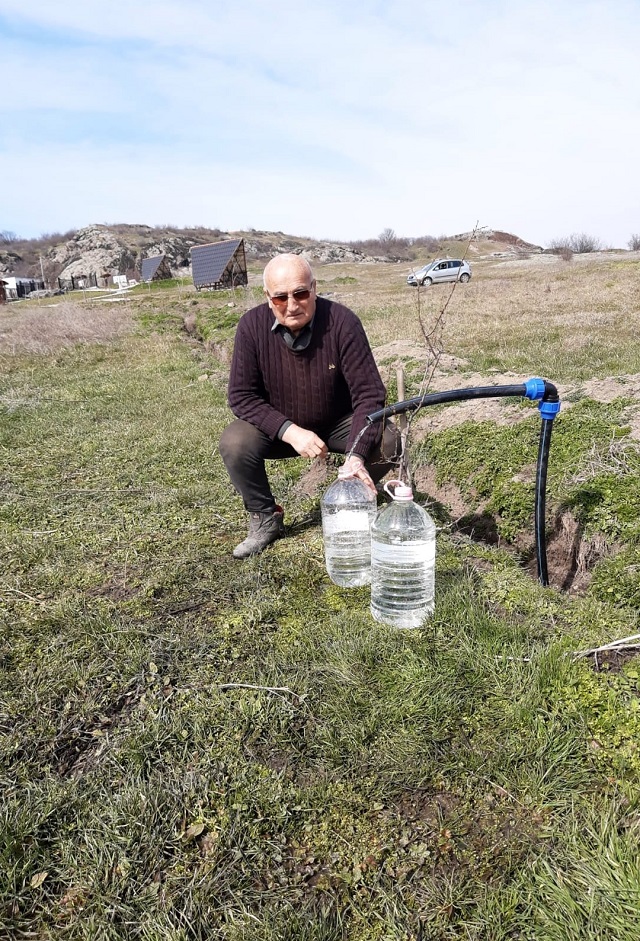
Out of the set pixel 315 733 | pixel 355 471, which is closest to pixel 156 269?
pixel 355 471

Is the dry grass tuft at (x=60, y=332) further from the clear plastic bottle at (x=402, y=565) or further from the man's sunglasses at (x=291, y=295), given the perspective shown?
the clear plastic bottle at (x=402, y=565)

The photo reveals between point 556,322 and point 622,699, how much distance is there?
1307cm

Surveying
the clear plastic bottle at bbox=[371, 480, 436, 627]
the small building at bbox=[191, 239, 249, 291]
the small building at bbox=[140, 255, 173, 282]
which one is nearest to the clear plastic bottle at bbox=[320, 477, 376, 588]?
the clear plastic bottle at bbox=[371, 480, 436, 627]

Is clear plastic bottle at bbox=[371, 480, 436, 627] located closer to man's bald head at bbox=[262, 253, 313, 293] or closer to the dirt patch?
the dirt patch

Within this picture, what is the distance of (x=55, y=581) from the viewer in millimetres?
3803

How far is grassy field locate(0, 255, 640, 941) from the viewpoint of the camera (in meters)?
1.79

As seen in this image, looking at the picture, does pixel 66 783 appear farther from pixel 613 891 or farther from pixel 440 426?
pixel 440 426

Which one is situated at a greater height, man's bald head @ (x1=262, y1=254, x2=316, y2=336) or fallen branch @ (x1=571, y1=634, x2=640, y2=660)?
man's bald head @ (x1=262, y1=254, x2=316, y2=336)

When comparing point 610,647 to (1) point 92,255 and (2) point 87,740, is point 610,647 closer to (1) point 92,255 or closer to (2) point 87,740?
(2) point 87,740

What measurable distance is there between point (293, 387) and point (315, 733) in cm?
222

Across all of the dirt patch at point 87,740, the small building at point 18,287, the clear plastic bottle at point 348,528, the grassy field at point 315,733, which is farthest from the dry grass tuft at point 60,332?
the small building at point 18,287

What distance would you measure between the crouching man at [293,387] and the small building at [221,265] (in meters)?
31.8

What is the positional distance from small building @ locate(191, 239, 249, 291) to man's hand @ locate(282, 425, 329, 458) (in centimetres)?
3217

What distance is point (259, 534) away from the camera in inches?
161
